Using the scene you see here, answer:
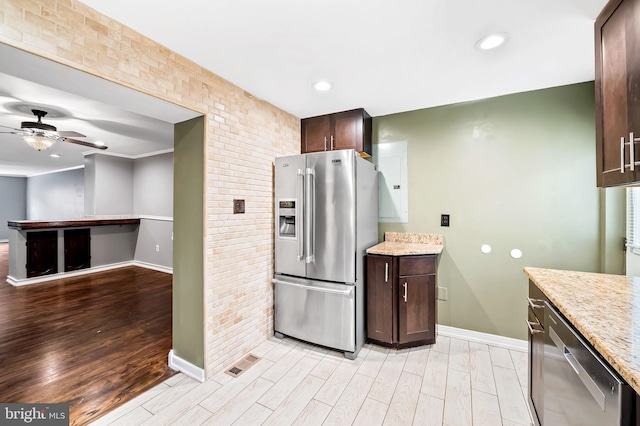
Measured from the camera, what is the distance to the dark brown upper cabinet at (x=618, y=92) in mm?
1145

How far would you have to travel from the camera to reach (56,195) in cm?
812

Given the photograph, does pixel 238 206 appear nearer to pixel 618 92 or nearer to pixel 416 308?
pixel 416 308

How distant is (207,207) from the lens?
215cm

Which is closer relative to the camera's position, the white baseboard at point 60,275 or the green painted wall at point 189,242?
the green painted wall at point 189,242

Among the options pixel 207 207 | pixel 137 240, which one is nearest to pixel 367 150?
pixel 207 207

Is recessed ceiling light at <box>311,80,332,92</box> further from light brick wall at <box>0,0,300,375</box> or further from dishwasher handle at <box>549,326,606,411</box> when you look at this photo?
dishwasher handle at <box>549,326,606,411</box>

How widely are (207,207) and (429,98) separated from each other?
2369 mm

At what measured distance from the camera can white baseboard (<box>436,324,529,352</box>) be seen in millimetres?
2580

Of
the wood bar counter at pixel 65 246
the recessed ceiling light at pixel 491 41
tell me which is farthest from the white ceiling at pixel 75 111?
the recessed ceiling light at pixel 491 41

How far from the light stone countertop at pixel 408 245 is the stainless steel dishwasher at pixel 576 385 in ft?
3.93

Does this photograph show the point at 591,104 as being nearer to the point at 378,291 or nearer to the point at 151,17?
the point at 378,291

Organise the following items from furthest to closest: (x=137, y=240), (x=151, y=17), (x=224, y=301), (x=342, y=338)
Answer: (x=137, y=240)
(x=342, y=338)
(x=224, y=301)
(x=151, y=17)

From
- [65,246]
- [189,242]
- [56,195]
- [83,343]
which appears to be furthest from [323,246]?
Answer: [56,195]

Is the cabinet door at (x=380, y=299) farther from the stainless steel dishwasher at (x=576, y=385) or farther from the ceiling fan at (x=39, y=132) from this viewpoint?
the ceiling fan at (x=39, y=132)
